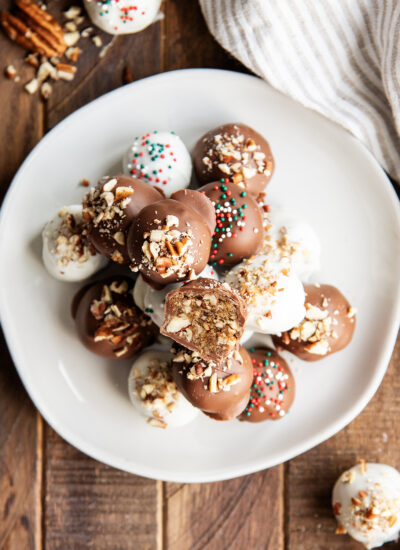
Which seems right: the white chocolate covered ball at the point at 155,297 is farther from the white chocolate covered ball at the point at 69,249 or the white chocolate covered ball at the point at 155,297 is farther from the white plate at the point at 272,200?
the white plate at the point at 272,200

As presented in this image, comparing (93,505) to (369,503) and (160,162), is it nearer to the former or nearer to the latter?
(369,503)

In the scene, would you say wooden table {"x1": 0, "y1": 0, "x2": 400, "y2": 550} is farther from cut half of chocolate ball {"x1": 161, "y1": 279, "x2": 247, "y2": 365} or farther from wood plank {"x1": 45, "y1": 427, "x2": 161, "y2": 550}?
cut half of chocolate ball {"x1": 161, "y1": 279, "x2": 247, "y2": 365}

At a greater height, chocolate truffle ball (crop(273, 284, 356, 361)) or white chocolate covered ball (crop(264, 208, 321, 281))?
white chocolate covered ball (crop(264, 208, 321, 281))

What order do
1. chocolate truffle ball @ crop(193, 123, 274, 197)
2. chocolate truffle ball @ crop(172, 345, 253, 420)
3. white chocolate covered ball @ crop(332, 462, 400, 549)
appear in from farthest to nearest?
1. white chocolate covered ball @ crop(332, 462, 400, 549)
2. chocolate truffle ball @ crop(193, 123, 274, 197)
3. chocolate truffle ball @ crop(172, 345, 253, 420)

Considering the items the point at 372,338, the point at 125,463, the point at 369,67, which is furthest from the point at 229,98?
the point at 125,463

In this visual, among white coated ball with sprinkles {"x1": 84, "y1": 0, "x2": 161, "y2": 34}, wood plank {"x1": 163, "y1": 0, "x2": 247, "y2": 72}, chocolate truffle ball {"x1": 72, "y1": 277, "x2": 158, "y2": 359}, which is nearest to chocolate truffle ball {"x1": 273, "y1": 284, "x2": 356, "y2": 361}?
chocolate truffle ball {"x1": 72, "y1": 277, "x2": 158, "y2": 359}

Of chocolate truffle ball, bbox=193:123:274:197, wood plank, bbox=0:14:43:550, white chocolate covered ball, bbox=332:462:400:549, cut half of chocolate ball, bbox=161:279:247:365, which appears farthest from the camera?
wood plank, bbox=0:14:43:550
